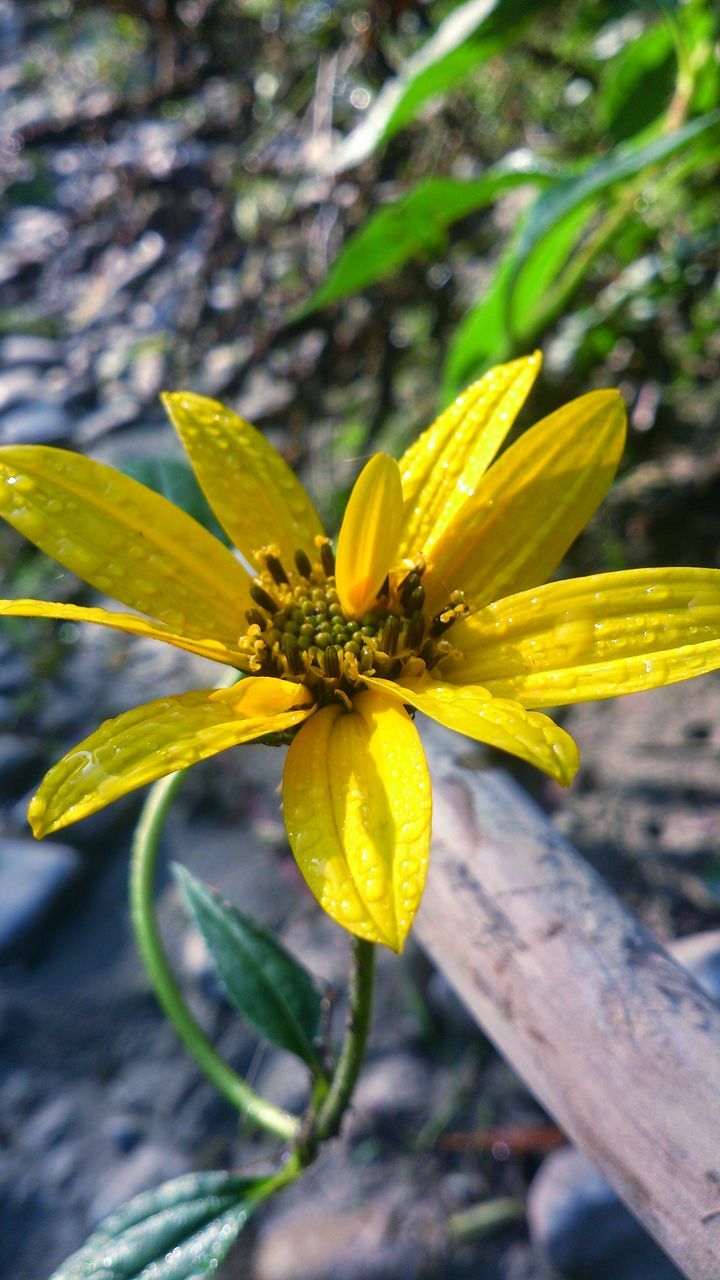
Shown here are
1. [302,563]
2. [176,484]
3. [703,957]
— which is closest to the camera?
[302,563]

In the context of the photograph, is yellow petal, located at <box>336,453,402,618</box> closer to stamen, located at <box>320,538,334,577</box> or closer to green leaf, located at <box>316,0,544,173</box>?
stamen, located at <box>320,538,334,577</box>

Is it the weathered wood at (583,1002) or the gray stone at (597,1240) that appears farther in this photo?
the gray stone at (597,1240)

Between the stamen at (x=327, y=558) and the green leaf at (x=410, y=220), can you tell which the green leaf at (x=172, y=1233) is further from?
the green leaf at (x=410, y=220)

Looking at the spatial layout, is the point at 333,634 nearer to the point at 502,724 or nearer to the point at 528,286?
the point at 502,724

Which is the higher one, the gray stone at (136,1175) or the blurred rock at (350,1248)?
the gray stone at (136,1175)

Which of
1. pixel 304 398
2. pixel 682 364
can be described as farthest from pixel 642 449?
pixel 304 398

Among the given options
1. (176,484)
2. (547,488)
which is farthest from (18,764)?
(547,488)

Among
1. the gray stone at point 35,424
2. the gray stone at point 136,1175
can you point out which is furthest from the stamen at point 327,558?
the gray stone at point 35,424
